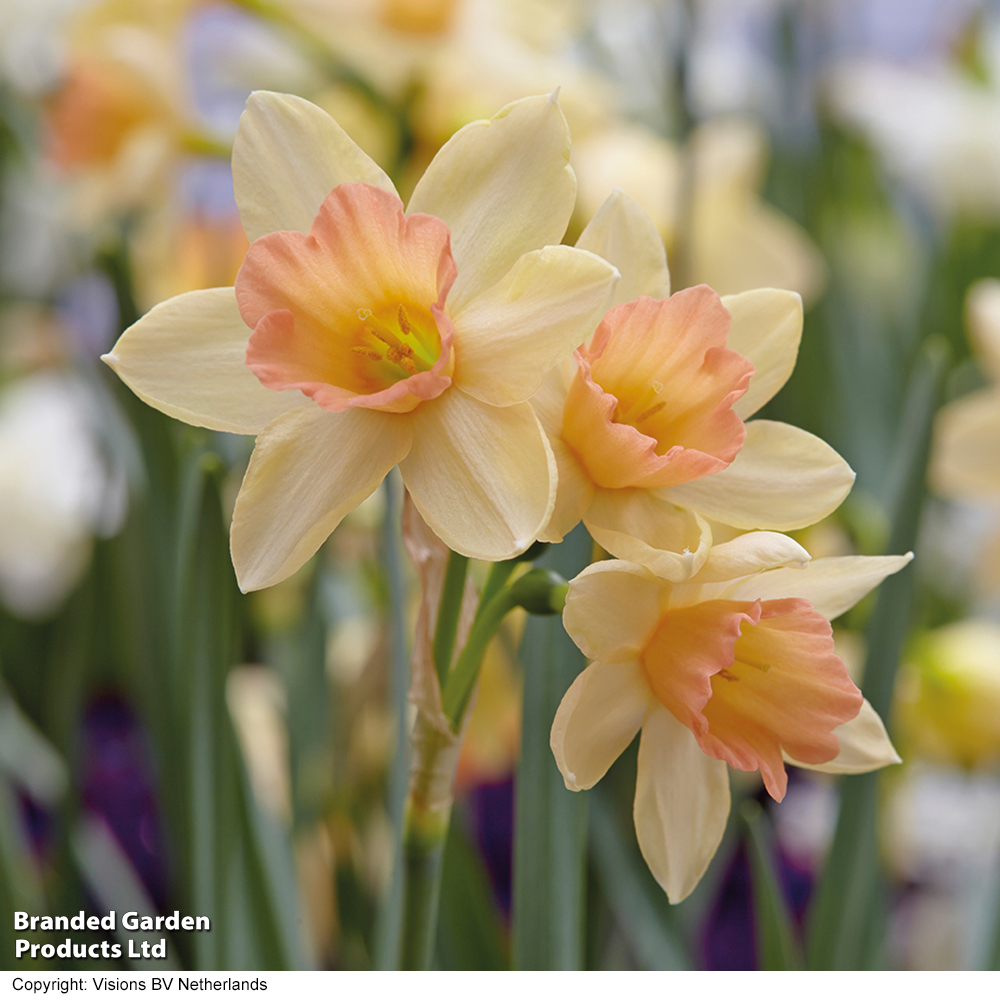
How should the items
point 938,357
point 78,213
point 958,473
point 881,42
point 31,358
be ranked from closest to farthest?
point 938,357
point 958,473
point 78,213
point 31,358
point 881,42

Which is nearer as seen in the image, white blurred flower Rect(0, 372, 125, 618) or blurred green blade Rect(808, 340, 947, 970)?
blurred green blade Rect(808, 340, 947, 970)

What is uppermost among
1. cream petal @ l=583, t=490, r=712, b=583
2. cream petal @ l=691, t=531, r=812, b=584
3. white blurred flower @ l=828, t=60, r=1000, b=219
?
white blurred flower @ l=828, t=60, r=1000, b=219

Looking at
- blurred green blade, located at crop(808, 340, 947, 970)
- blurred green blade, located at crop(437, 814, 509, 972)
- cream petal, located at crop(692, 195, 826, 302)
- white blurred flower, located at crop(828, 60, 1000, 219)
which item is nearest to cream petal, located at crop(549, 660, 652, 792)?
blurred green blade, located at crop(808, 340, 947, 970)

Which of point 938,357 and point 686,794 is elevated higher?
point 938,357

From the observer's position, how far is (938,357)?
0.48 metres

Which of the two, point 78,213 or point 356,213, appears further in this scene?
point 78,213

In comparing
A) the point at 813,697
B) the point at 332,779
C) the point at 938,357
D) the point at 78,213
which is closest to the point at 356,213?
the point at 813,697

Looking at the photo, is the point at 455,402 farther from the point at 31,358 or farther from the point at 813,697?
the point at 31,358

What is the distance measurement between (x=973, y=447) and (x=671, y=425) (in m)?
0.41

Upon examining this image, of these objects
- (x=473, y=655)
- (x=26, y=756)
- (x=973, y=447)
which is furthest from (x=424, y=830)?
(x=26, y=756)

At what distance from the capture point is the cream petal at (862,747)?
0.31 m

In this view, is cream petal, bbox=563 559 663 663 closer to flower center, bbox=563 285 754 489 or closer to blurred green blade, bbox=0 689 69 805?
flower center, bbox=563 285 754 489

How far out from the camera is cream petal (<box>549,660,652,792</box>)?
0.91 ft

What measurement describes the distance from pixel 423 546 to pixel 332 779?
381mm
